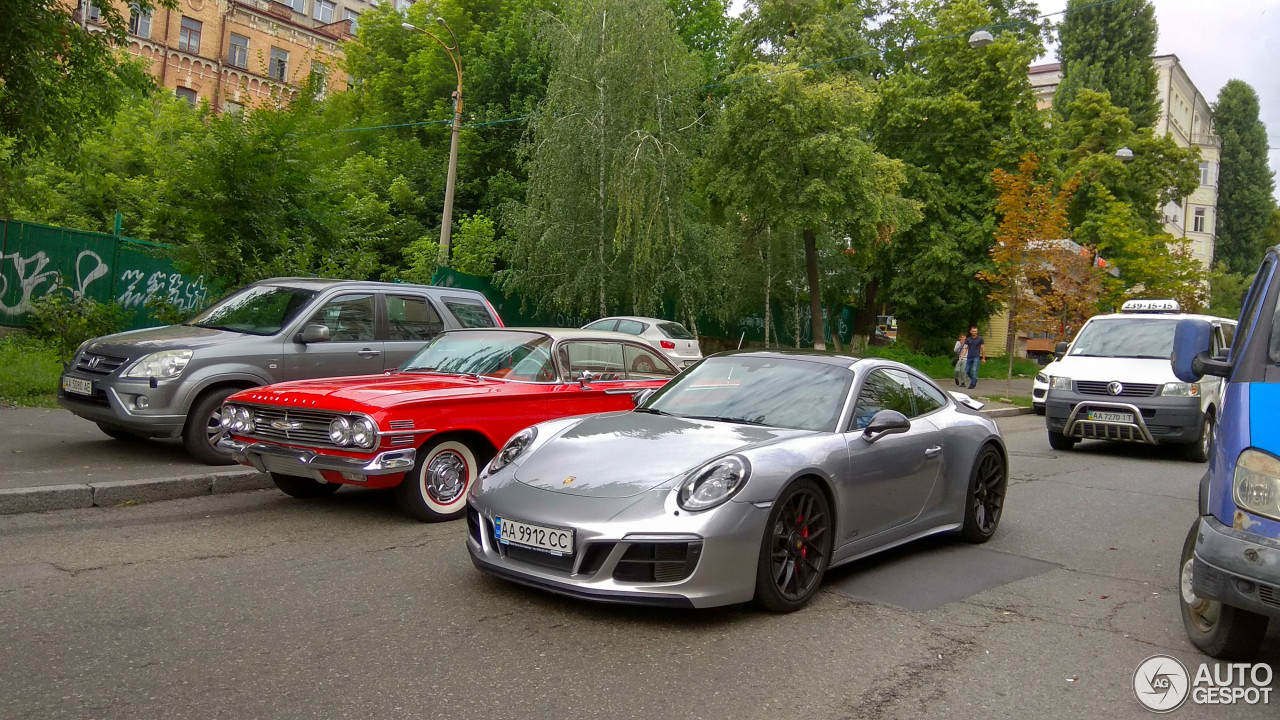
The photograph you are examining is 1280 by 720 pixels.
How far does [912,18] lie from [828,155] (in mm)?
15343

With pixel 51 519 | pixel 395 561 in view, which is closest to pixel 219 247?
pixel 51 519

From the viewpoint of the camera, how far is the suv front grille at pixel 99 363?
27.4ft

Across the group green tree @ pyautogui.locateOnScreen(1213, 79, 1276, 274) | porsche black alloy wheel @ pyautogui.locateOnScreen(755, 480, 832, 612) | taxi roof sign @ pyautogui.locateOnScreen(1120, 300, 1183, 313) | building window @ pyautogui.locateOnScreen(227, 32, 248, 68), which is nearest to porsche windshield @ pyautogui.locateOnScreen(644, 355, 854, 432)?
porsche black alloy wheel @ pyautogui.locateOnScreen(755, 480, 832, 612)

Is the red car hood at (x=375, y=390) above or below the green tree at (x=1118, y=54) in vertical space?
below

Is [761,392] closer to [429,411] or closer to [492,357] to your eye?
[429,411]

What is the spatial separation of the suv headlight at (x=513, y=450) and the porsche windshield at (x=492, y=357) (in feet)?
6.53

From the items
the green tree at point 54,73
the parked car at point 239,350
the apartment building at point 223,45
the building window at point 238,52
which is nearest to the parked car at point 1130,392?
the parked car at point 239,350

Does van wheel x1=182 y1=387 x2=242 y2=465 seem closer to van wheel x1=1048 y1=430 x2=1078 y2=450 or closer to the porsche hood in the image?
the porsche hood

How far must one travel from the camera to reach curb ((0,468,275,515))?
6.61 m

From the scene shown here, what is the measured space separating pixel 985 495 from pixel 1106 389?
645 centimetres

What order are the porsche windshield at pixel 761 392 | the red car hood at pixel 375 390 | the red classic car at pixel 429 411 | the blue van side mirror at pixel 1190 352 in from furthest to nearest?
the red car hood at pixel 375 390 → the red classic car at pixel 429 411 → the porsche windshield at pixel 761 392 → the blue van side mirror at pixel 1190 352

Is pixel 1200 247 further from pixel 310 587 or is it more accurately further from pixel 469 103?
pixel 310 587

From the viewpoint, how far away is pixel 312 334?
8.77 meters

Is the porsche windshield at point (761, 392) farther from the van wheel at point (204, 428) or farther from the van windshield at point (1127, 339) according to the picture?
the van windshield at point (1127, 339)
